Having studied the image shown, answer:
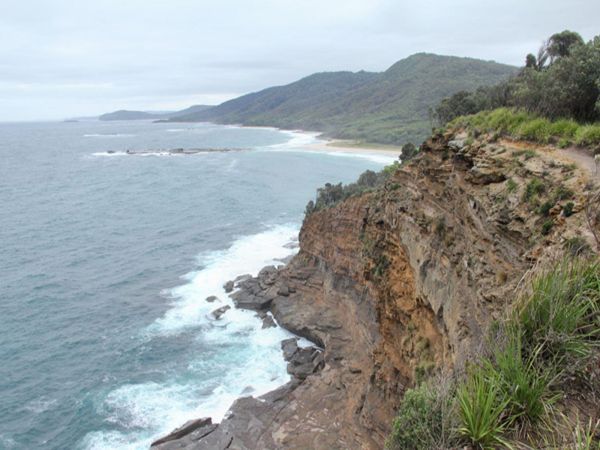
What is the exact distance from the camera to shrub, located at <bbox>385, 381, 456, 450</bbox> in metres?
6.11

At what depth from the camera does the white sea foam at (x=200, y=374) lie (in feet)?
84.0

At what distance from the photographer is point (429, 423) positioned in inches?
284

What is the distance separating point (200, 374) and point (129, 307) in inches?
517

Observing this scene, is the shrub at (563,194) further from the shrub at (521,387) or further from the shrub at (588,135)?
the shrub at (521,387)

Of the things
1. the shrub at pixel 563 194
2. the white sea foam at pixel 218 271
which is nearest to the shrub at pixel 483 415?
the shrub at pixel 563 194

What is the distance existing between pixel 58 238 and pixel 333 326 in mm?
41068

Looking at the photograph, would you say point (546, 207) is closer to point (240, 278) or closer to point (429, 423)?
point (429, 423)

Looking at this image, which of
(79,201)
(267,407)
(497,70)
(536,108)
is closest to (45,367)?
(267,407)

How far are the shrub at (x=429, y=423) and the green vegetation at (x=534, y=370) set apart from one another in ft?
0.09

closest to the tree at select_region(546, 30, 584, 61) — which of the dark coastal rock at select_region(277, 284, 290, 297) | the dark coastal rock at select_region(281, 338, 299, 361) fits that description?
the dark coastal rock at select_region(281, 338, 299, 361)

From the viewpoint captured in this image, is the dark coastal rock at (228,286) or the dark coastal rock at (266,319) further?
the dark coastal rock at (228,286)

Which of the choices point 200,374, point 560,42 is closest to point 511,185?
point 560,42

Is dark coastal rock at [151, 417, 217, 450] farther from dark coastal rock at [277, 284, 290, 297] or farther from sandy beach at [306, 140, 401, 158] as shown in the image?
sandy beach at [306, 140, 401, 158]

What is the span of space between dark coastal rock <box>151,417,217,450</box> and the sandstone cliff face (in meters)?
0.35
